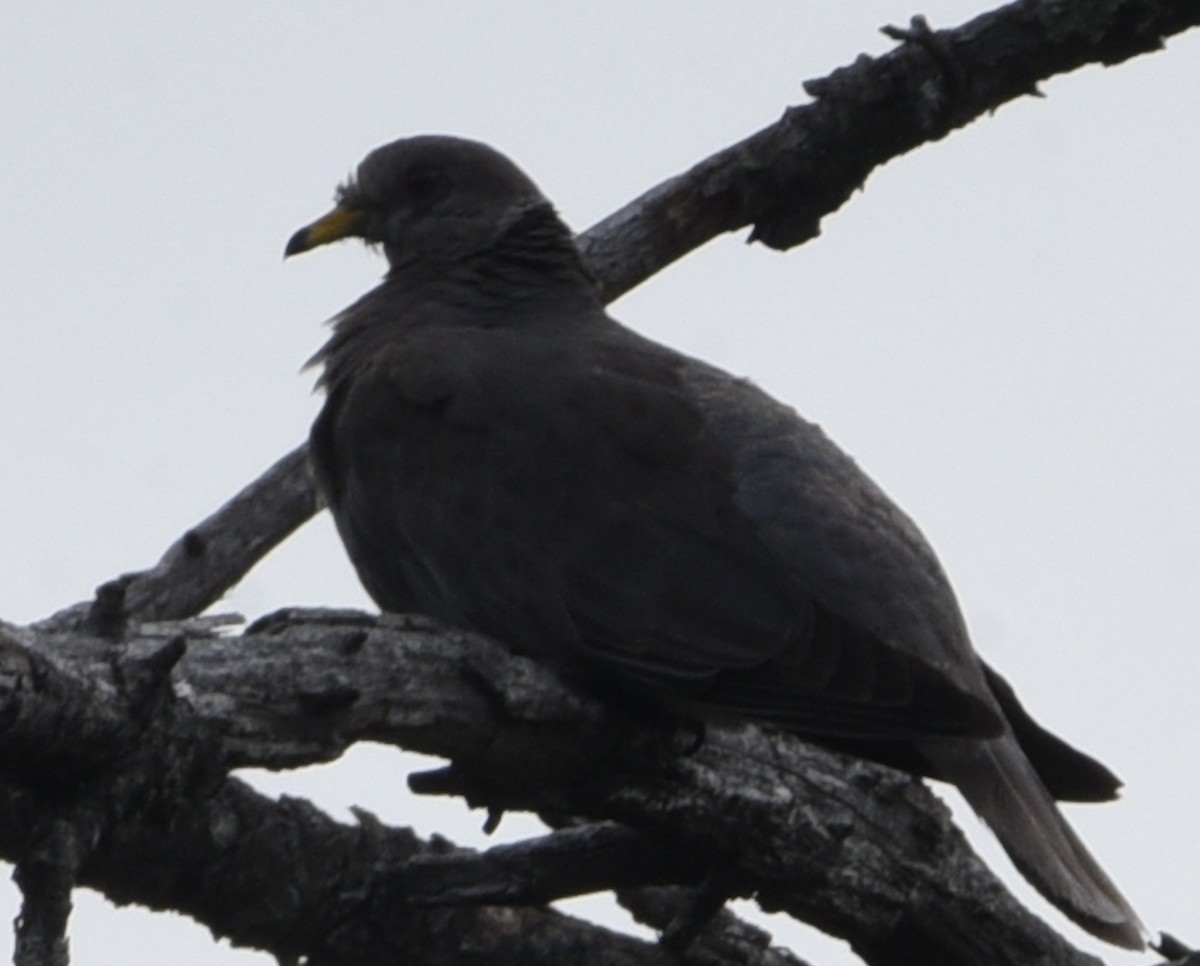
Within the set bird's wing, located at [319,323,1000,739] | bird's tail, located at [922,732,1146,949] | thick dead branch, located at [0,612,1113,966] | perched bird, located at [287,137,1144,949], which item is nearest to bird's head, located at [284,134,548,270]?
perched bird, located at [287,137,1144,949]

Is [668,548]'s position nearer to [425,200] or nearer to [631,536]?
[631,536]

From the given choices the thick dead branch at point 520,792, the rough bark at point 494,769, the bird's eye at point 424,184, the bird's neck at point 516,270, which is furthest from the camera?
the bird's eye at point 424,184

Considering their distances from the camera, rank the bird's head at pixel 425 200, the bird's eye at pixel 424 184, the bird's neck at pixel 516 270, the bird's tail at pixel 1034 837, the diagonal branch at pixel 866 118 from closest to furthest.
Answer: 1. the bird's tail at pixel 1034 837
2. the diagonal branch at pixel 866 118
3. the bird's neck at pixel 516 270
4. the bird's head at pixel 425 200
5. the bird's eye at pixel 424 184

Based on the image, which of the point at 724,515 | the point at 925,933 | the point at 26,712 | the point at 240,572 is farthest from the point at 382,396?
the point at 26,712

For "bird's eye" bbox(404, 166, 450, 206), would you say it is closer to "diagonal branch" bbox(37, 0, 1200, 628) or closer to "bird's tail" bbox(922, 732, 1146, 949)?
"diagonal branch" bbox(37, 0, 1200, 628)

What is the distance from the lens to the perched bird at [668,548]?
14.2 ft

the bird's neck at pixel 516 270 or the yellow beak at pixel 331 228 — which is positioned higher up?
the yellow beak at pixel 331 228

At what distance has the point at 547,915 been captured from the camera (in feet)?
15.2

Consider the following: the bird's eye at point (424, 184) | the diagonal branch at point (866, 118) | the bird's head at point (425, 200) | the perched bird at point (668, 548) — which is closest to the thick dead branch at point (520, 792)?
the perched bird at point (668, 548)

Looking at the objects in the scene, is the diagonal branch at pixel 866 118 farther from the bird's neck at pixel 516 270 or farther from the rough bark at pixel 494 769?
the bird's neck at pixel 516 270

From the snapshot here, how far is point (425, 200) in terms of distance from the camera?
20.9ft

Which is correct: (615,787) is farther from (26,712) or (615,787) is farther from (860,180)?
(860,180)

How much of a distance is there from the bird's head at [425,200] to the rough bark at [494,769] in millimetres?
652

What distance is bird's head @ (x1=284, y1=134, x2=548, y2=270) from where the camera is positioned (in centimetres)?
626
